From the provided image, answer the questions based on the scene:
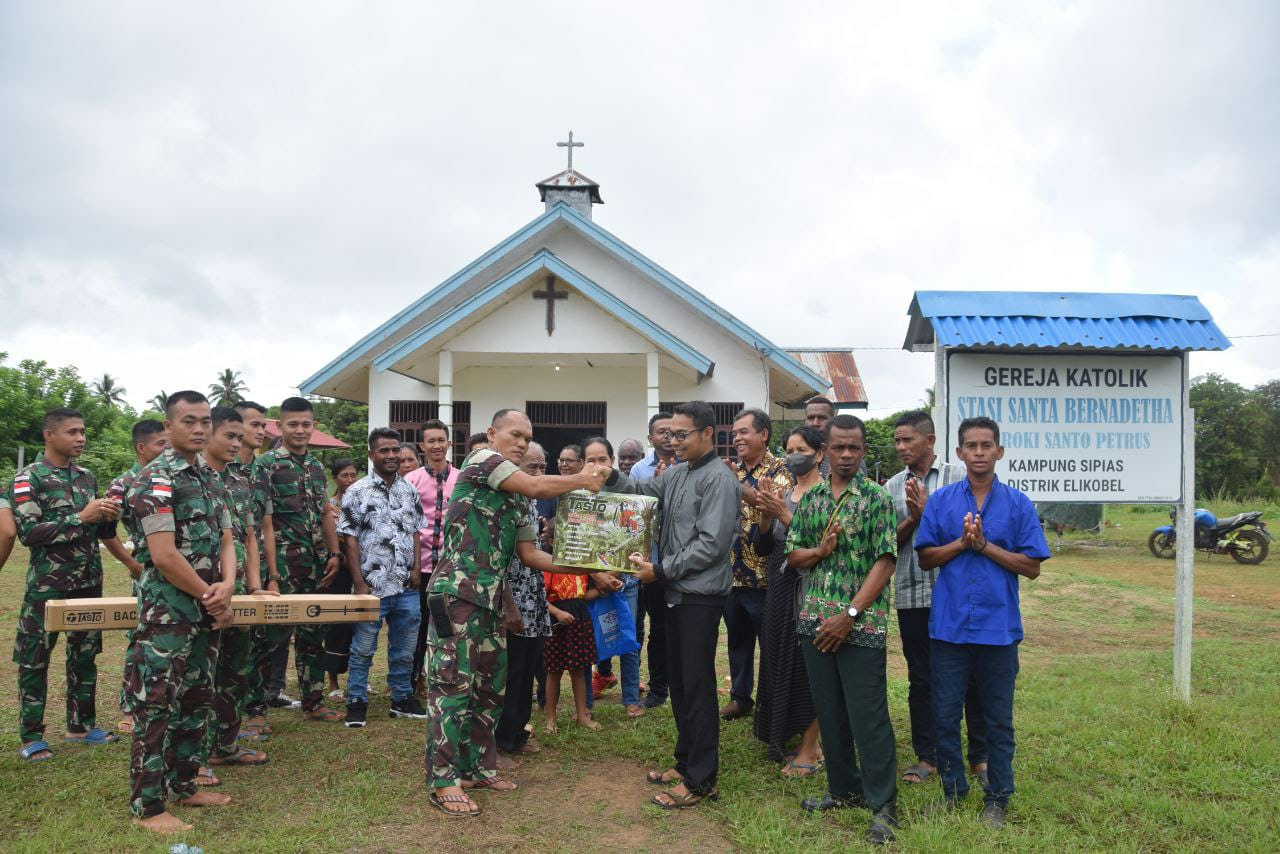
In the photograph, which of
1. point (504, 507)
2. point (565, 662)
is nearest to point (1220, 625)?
point (565, 662)

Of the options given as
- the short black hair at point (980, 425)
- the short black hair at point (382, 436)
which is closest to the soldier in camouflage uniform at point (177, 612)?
the short black hair at point (382, 436)

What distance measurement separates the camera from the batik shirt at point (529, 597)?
4.99 metres

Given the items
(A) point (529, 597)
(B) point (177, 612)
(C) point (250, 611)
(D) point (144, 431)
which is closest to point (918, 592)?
(A) point (529, 597)

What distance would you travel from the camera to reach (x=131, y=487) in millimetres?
4008

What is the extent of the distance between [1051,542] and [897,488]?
16222 mm

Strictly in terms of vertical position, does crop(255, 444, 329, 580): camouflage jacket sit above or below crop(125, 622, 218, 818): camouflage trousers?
above

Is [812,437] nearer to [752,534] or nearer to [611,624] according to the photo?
[752,534]

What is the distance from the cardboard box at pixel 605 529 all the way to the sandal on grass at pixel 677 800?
Result: 3.81 ft

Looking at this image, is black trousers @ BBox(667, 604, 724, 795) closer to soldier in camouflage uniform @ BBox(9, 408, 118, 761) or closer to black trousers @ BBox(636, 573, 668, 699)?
black trousers @ BBox(636, 573, 668, 699)

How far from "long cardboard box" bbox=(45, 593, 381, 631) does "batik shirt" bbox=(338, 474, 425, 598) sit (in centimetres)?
71

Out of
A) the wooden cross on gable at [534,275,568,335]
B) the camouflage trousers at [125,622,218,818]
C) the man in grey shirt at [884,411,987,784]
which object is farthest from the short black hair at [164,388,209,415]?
the wooden cross on gable at [534,275,568,335]

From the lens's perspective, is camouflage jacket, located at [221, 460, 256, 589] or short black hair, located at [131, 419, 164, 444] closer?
camouflage jacket, located at [221, 460, 256, 589]

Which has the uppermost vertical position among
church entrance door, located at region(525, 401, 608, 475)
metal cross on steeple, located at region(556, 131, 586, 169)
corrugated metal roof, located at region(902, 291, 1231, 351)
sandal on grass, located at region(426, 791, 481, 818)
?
metal cross on steeple, located at region(556, 131, 586, 169)

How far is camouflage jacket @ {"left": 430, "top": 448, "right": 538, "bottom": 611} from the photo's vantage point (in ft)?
13.9
